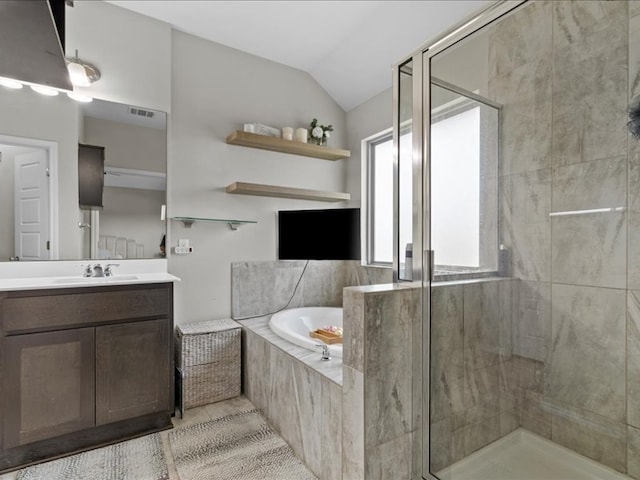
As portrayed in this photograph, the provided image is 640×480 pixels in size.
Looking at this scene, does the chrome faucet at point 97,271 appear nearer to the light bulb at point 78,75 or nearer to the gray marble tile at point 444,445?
the light bulb at point 78,75

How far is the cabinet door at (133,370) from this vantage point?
74.5 inches

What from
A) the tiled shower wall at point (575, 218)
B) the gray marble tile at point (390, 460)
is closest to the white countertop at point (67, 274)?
the gray marble tile at point (390, 460)

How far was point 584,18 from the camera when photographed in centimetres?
158

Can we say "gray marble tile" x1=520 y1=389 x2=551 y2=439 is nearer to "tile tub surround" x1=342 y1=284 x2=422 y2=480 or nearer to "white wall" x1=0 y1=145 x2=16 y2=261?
"tile tub surround" x1=342 y1=284 x2=422 y2=480

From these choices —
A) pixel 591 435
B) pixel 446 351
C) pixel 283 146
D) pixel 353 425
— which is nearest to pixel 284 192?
pixel 283 146

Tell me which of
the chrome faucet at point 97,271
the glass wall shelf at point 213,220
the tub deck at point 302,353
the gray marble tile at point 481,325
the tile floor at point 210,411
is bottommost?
the tile floor at point 210,411

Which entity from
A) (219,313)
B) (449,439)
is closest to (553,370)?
(449,439)

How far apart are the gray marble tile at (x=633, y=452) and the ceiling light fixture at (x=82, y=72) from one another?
3.68 metres

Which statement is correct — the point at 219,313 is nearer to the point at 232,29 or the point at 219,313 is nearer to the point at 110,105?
the point at 110,105

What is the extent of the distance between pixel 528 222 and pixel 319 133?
2.00 metres

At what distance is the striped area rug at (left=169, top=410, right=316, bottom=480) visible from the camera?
1.67 metres

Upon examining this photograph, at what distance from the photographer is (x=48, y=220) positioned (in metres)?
2.21

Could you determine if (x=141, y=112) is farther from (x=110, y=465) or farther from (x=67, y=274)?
(x=110, y=465)

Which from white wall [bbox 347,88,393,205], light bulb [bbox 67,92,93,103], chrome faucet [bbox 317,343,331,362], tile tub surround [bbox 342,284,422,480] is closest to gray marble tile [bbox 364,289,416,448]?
tile tub surround [bbox 342,284,422,480]
